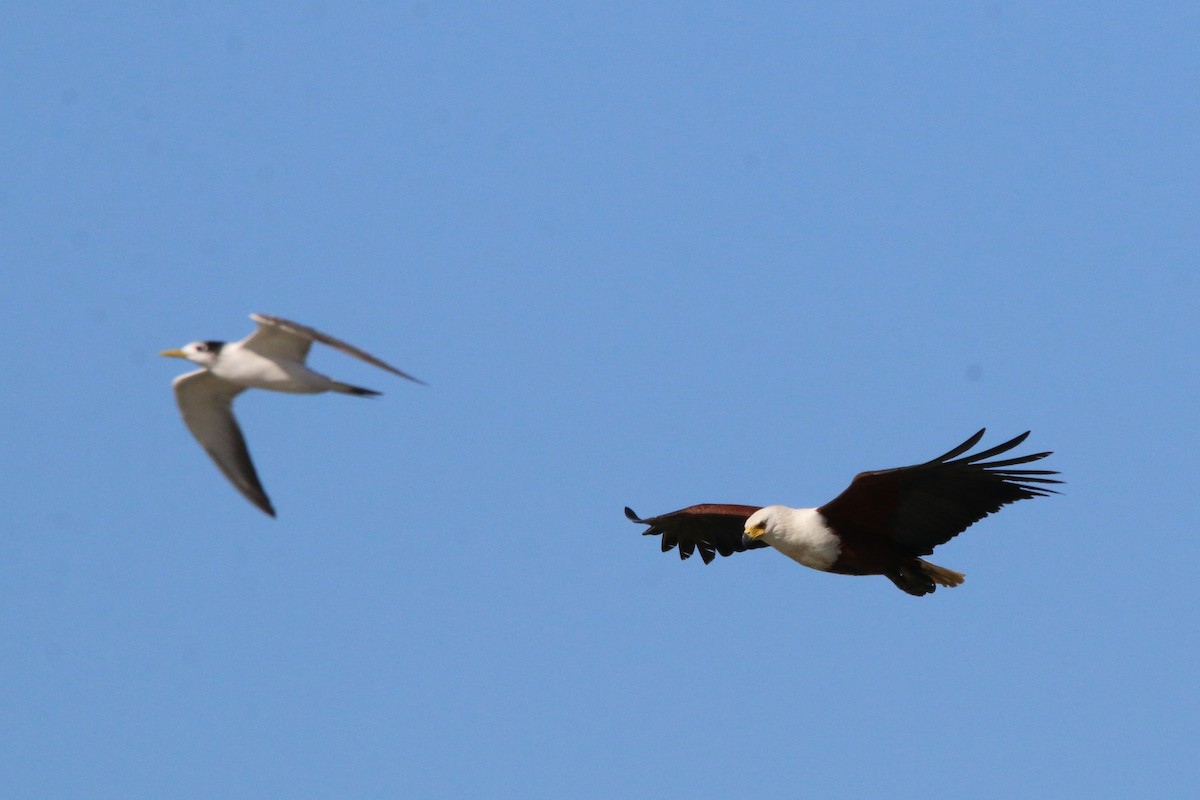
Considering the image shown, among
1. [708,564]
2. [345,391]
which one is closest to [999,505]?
[708,564]

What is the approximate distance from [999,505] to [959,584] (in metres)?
1.49

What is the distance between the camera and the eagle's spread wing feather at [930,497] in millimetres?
14781

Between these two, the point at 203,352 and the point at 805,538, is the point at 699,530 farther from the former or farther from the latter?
the point at 203,352

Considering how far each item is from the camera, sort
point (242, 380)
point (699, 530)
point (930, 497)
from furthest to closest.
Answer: point (699, 530) → point (242, 380) → point (930, 497)

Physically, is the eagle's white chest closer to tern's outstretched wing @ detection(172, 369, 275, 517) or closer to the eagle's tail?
the eagle's tail

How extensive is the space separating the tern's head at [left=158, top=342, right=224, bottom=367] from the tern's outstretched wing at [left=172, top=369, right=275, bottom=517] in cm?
73

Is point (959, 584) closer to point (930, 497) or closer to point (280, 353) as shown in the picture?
point (930, 497)

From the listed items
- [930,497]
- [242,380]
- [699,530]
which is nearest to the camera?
[930,497]

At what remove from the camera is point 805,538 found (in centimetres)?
1608

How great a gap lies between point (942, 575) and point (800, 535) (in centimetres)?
152

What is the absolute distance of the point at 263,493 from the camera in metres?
18.6

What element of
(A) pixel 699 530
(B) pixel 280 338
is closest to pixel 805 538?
(A) pixel 699 530

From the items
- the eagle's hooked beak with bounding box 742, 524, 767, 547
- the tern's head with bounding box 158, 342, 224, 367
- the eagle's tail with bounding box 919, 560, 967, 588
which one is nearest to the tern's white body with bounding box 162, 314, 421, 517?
the tern's head with bounding box 158, 342, 224, 367

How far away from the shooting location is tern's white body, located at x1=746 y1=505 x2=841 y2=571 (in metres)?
16.0
